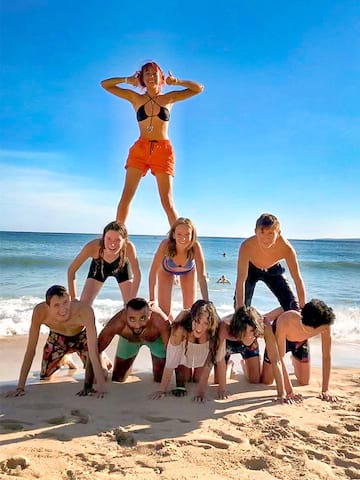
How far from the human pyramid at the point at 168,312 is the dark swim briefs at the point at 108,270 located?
0.04 ft

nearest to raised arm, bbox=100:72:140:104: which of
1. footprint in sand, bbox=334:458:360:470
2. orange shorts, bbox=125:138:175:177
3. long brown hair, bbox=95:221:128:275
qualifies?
orange shorts, bbox=125:138:175:177

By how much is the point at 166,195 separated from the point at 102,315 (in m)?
5.17

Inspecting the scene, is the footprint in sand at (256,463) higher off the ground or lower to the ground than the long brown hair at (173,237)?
lower

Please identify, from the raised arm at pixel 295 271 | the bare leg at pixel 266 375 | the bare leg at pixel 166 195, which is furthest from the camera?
the bare leg at pixel 166 195

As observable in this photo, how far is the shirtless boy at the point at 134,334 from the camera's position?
4500mm

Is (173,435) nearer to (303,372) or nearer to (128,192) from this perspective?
(303,372)

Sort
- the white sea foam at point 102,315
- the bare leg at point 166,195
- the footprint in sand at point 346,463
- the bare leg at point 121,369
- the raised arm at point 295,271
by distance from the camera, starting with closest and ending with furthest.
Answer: the footprint in sand at point 346,463 < the bare leg at point 121,369 < the raised arm at point 295,271 < the bare leg at point 166,195 < the white sea foam at point 102,315

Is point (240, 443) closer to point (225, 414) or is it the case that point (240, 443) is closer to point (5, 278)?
point (225, 414)

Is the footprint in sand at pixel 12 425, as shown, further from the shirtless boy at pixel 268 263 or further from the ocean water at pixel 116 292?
the ocean water at pixel 116 292

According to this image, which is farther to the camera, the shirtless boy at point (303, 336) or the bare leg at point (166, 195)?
the bare leg at point (166, 195)

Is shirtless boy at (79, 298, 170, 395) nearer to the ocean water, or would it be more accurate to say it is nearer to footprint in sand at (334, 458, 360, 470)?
footprint in sand at (334, 458, 360, 470)

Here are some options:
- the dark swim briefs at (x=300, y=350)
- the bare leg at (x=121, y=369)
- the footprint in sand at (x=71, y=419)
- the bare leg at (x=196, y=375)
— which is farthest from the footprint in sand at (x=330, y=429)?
the bare leg at (x=121, y=369)

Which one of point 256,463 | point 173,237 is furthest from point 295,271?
point 256,463

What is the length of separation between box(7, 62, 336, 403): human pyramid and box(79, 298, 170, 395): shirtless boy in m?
0.01
